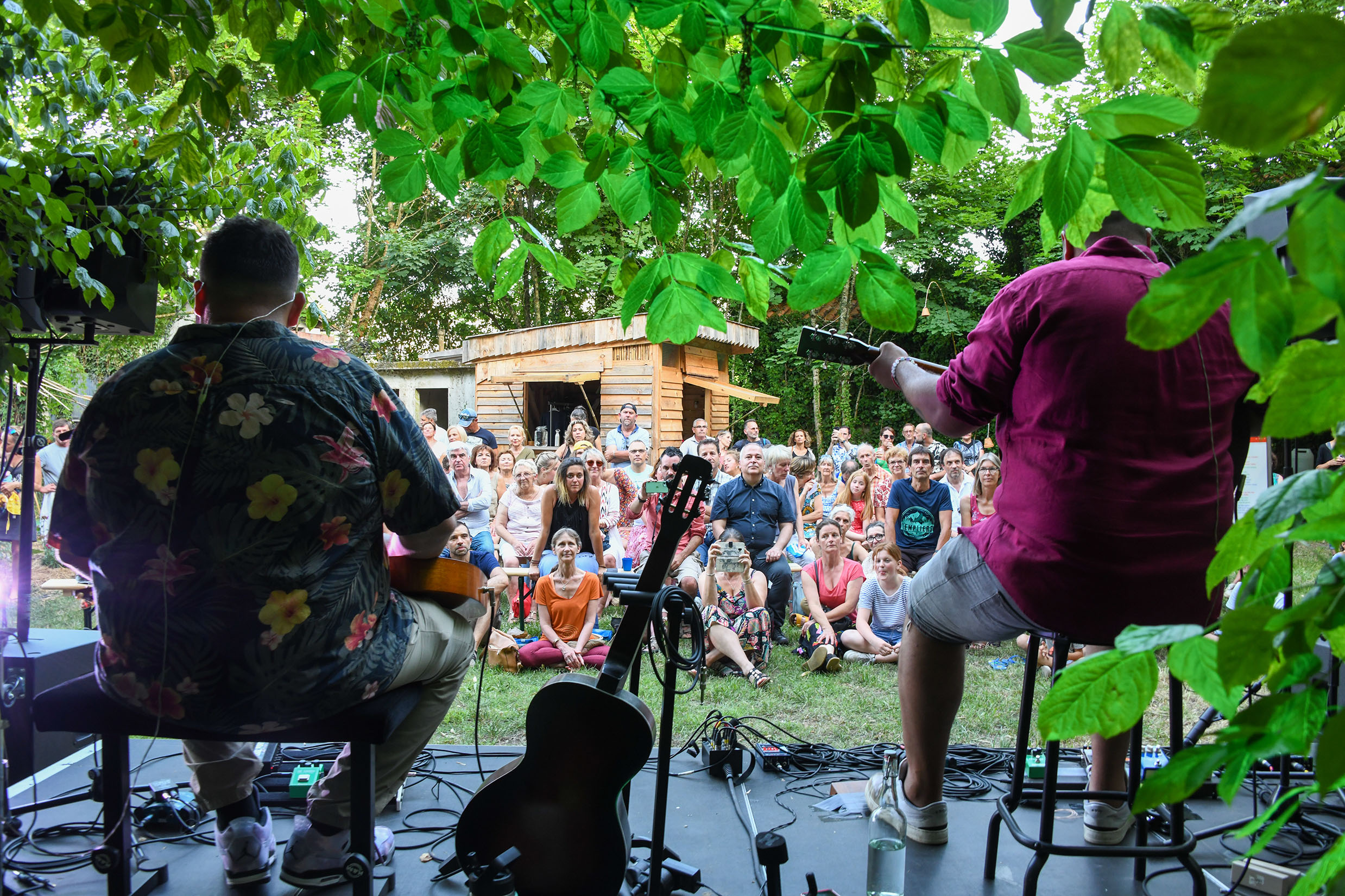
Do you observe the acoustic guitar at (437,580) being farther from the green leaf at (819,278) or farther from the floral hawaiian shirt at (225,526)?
the green leaf at (819,278)

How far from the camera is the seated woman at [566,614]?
18.1 ft

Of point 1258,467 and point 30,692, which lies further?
point 1258,467

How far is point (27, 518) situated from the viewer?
2.72 m

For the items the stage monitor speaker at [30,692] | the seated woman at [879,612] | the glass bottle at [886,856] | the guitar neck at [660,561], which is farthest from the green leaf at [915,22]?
the seated woman at [879,612]

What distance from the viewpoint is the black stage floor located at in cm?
236

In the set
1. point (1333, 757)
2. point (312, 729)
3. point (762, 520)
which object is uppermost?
point (1333, 757)

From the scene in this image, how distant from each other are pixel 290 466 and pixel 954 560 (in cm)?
169

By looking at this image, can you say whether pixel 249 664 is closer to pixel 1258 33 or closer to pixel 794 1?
pixel 794 1

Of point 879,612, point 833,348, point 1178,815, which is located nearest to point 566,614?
point 879,612

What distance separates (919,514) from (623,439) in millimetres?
3929

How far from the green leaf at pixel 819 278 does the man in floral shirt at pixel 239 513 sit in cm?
122

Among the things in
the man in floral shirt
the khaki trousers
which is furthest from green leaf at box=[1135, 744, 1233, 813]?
the khaki trousers

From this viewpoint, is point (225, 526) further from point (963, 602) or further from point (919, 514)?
point (919, 514)

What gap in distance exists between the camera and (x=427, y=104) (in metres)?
1.81
